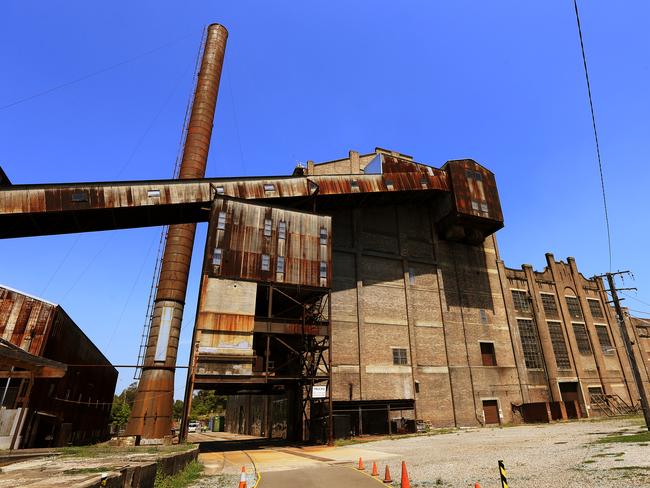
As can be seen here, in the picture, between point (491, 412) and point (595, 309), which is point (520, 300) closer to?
point (595, 309)

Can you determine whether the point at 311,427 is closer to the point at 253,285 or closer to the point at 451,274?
the point at 253,285

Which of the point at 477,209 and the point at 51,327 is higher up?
the point at 477,209

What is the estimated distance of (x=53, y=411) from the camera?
20594 millimetres

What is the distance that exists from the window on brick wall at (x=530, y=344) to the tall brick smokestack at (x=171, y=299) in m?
32.3

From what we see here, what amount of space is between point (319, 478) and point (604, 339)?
148 ft

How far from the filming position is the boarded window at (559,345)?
38719 millimetres

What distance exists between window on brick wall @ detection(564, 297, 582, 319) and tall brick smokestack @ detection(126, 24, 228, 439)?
4060cm

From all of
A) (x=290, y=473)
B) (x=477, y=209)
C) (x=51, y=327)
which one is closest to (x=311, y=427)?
(x=290, y=473)

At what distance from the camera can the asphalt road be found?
10305 mm

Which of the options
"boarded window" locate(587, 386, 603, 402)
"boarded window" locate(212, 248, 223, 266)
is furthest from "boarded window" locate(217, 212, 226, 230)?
"boarded window" locate(587, 386, 603, 402)

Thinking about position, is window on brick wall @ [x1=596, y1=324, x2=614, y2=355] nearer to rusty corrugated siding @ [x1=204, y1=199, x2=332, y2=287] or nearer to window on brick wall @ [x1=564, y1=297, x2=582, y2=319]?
window on brick wall @ [x1=564, y1=297, x2=582, y2=319]

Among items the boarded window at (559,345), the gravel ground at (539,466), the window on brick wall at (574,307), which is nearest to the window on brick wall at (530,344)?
the boarded window at (559,345)

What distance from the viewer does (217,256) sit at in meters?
23.6

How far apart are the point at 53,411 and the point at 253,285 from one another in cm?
1260
